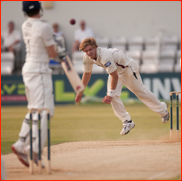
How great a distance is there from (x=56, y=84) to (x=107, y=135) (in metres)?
6.29

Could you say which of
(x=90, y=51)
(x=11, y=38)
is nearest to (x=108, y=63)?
(x=90, y=51)

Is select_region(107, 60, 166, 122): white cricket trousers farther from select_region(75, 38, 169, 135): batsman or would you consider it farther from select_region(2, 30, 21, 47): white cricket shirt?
select_region(2, 30, 21, 47): white cricket shirt

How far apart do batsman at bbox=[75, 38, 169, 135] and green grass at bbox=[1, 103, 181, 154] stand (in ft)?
2.82

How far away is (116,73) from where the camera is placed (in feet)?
17.2

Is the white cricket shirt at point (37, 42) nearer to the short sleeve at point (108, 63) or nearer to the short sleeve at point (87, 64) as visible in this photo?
the short sleeve at point (108, 63)

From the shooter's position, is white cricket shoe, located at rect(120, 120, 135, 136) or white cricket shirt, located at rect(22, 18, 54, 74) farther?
white cricket shoe, located at rect(120, 120, 135, 136)

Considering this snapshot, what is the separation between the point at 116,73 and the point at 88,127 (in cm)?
340

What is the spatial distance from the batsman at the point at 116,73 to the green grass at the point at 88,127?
86 cm

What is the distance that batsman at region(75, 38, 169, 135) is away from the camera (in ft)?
17.1

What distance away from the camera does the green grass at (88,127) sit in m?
6.83

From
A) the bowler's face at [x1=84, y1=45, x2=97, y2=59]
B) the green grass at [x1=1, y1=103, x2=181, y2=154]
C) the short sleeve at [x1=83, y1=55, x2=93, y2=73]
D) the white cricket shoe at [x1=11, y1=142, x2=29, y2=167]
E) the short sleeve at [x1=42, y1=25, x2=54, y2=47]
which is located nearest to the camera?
the short sleeve at [x1=42, y1=25, x2=54, y2=47]

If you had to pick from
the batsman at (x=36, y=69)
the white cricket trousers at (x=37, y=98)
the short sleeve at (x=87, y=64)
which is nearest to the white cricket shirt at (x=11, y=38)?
the short sleeve at (x=87, y=64)

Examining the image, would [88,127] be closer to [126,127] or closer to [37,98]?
[126,127]

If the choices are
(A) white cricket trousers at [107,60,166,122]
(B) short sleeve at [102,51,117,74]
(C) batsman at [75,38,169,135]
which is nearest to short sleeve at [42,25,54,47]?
(C) batsman at [75,38,169,135]
